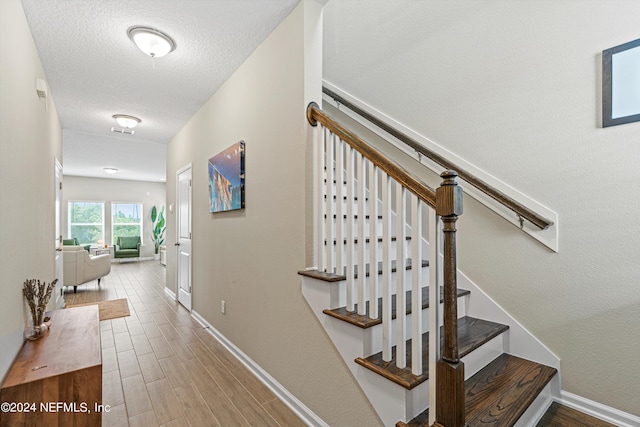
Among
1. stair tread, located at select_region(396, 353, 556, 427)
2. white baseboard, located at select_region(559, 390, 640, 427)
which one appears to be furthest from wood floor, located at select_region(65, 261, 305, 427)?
white baseboard, located at select_region(559, 390, 640, 427)

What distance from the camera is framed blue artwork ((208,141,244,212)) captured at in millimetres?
2660

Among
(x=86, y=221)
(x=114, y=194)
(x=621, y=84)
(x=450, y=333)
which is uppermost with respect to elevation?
(x=621, y=84)

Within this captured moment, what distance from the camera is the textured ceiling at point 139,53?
2.00 meters

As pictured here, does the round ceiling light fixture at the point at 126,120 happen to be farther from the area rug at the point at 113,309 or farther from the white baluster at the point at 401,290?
the white baluster at the point at 401,290

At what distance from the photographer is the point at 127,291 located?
5508 millimetres

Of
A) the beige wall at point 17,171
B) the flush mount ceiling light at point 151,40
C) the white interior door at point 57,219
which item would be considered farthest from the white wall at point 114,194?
the flush mount ceiling light at point 151,40

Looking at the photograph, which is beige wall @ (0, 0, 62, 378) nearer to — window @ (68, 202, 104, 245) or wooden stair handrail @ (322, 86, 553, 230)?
wooden stair handrail @ (322, 86, 553, 230)

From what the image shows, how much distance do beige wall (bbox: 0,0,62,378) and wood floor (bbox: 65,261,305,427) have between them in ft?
2.77

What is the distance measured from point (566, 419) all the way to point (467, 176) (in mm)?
1502

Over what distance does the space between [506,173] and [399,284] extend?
1.26m

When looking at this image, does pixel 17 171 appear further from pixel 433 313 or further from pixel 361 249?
pixel 433 313

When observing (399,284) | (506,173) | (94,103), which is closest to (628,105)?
(506,173)

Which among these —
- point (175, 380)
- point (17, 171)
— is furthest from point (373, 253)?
point (17, 171)

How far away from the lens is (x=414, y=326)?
1.30m
